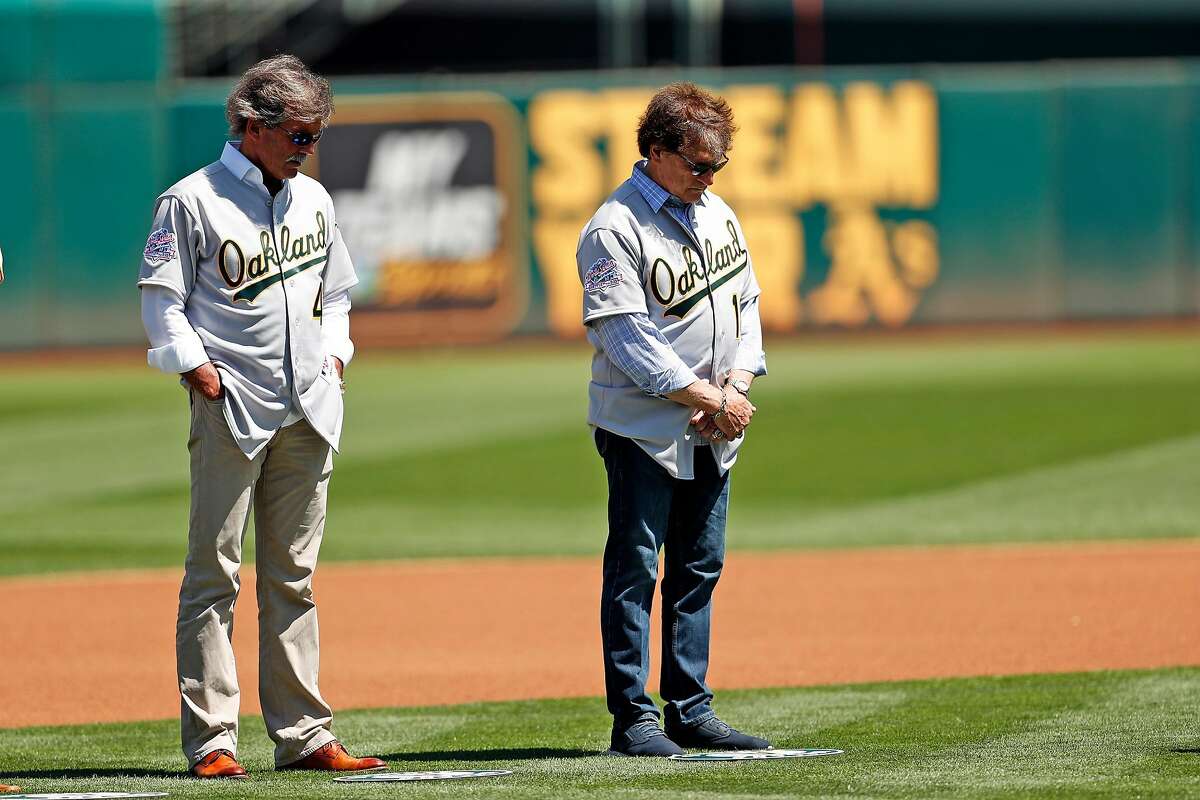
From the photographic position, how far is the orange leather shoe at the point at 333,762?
545 centimetres

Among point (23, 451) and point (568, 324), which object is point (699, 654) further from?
point (568, 324)

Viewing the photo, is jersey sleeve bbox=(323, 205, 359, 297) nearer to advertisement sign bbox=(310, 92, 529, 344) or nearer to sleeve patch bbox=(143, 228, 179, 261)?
sleeve patch bbox=(143, 228, 179, 261)

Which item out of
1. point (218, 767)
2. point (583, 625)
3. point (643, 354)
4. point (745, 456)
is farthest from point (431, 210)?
point (218, 767)

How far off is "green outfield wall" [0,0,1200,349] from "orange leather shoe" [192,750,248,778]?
58.9 ft

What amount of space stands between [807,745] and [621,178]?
17.7m

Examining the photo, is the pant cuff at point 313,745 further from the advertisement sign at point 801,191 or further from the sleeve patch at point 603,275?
the advertisement sign at point 801,191

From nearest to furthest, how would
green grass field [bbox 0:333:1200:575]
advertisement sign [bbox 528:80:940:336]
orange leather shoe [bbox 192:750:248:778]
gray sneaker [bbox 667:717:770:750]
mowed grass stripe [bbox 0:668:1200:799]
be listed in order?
mowed grass stripe [bbox 0:668:1200:799]
orange leather shoe [bbox 192:750:248:778]
gray sneaker [bbox 667:717:770:750]
green grass field [bbox 0:333:1200:575]
advertisement sign [bbox 528:80:940:336]

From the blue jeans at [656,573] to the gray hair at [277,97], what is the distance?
4.02 feet

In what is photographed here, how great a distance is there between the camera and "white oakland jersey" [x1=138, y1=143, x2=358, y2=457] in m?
5.26

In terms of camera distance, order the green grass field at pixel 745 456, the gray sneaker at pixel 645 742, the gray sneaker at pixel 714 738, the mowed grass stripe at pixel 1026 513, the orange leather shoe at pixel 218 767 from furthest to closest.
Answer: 1. the green grass field at pixel 745 456
2. the mowed grass stripe at pixel 1026 513
3. the gray sneaker at pixel 714 738
4. the gray sneaker at pixel 645 742
5. the orange leather shoe at pixel 218 767

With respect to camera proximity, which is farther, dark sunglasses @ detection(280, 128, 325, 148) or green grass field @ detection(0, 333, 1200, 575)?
green grass field @ detection(0, 333, 1200, 575)

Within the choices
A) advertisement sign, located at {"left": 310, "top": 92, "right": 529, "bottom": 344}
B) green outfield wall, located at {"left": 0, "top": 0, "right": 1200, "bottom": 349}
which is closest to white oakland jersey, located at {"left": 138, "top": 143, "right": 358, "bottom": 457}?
advertisement sign, located at {"left": 310, "top": 92, "right": 529, "bottom": 344}

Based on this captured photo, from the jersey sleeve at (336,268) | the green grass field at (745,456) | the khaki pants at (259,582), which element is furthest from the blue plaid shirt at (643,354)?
the green grass field at (745,456)

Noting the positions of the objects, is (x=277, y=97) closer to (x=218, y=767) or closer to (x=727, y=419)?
(x=727, y=419)
